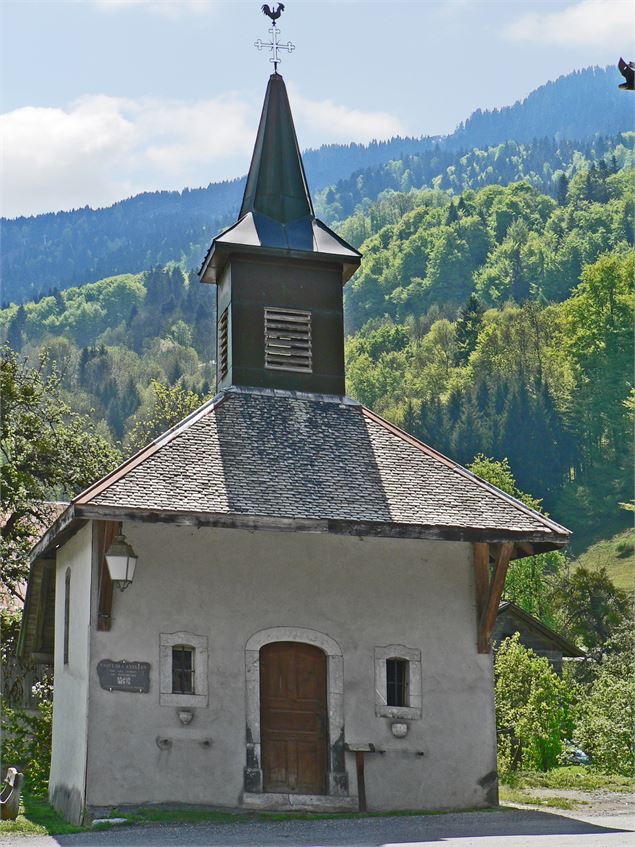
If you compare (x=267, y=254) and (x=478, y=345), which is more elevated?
(x=478, y=345)

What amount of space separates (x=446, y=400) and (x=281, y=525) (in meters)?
79.0

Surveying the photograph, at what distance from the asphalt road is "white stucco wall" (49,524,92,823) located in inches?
88.4

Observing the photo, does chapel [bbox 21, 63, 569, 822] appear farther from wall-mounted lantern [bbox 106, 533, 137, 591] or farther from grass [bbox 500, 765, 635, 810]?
grass [bbox 500, 765, 635, 810]

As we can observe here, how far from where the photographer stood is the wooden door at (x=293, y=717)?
18.1 metres

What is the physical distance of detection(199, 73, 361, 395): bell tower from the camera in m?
21.6

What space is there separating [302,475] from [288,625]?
212cm

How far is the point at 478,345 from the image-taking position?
101 m

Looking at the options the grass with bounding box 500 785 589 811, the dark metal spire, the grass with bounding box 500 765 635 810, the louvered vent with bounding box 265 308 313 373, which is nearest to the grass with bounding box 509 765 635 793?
the grass with bounding box 500 765 635 810

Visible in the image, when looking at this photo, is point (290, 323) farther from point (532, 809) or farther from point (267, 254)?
point (532, 809)

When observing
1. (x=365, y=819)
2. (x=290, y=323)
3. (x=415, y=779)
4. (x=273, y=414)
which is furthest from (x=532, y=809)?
(x=290, y=323)

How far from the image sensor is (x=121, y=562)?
17.3 m

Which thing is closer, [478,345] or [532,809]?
[532,809]

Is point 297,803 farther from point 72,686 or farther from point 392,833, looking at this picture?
point 72,686

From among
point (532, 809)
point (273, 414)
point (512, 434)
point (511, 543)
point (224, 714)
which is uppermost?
point (512, 434)
